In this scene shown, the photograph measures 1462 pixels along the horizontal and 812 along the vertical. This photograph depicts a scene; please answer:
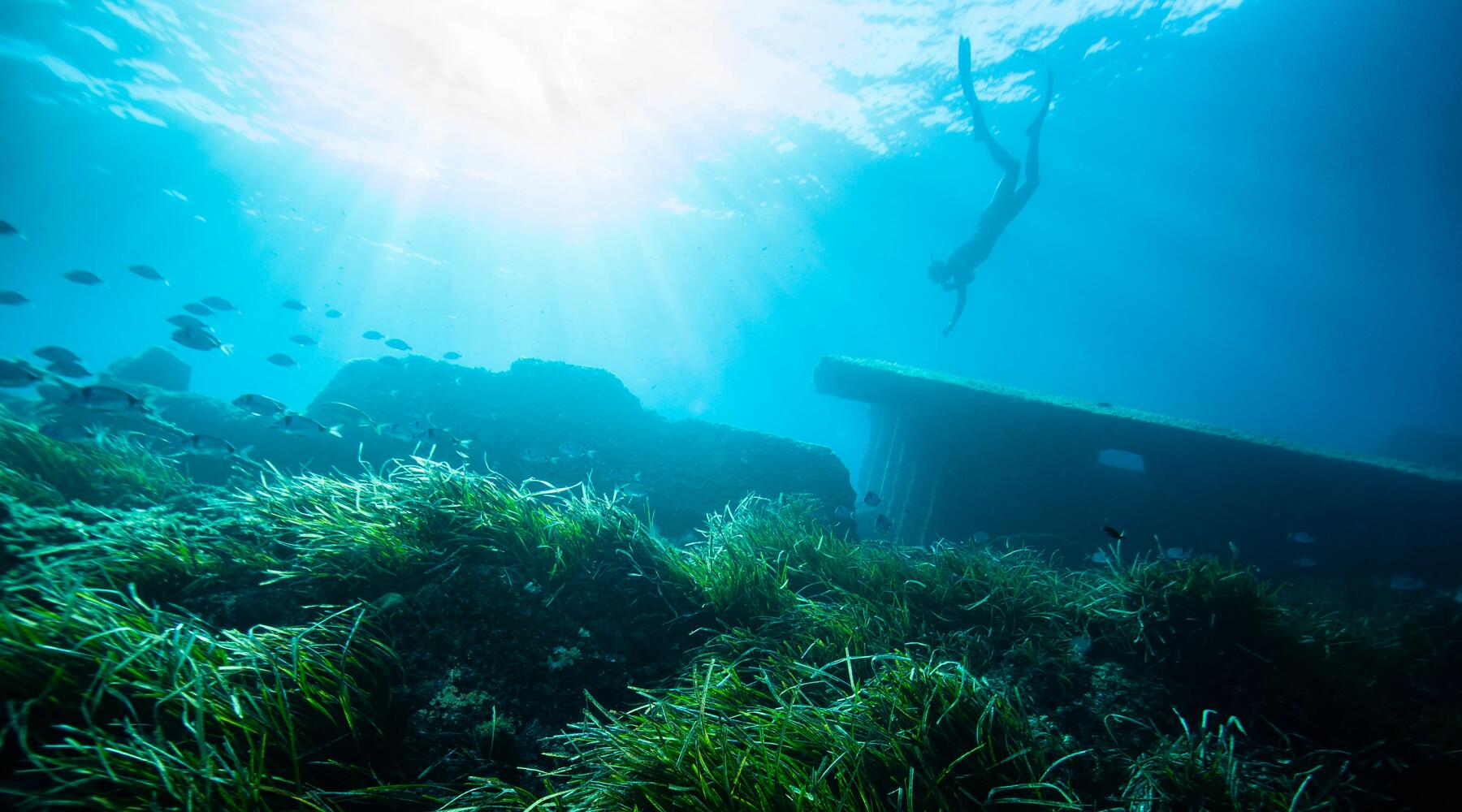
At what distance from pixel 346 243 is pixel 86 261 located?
26.4 metres

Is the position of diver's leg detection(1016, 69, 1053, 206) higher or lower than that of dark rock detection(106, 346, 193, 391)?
higher

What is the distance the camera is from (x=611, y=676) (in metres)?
2.73

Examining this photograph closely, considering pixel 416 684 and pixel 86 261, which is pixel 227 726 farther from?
pixel 86 261

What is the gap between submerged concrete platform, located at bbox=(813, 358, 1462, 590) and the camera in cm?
766

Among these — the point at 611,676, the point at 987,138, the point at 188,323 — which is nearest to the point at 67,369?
the point at 188,323

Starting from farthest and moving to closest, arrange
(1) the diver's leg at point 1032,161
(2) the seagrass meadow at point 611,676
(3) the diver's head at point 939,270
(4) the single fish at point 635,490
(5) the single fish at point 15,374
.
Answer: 1. (3) the diver's head at point 939,270
2. (1) the diver's leg at point 1032,161
3. (4) the single fish at point 635,490
4. (5) the single fish at point 15,374
5. (2) the seagrass meadow at point 611,676

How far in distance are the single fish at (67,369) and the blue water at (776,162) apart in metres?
18.9

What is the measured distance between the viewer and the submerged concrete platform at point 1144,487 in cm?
766

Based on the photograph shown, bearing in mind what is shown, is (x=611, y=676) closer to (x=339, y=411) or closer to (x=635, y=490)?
(x=635, y=490)

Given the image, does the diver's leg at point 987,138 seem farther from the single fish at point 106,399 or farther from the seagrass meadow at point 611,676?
the single fish at point 106,399

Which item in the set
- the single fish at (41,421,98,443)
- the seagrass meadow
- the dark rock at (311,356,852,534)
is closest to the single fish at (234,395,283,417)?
the single fish at (41,421,98,443)

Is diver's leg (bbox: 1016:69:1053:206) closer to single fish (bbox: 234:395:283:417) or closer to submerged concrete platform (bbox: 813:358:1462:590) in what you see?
submerged concrete platform (bbox: 813:358:1462:590)

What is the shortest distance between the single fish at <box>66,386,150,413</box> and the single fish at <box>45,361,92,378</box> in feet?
7.90

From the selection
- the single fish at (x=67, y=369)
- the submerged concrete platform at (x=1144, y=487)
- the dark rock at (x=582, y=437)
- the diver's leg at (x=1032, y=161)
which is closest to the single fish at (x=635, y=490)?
the dark rock at (x=582, y=437)
